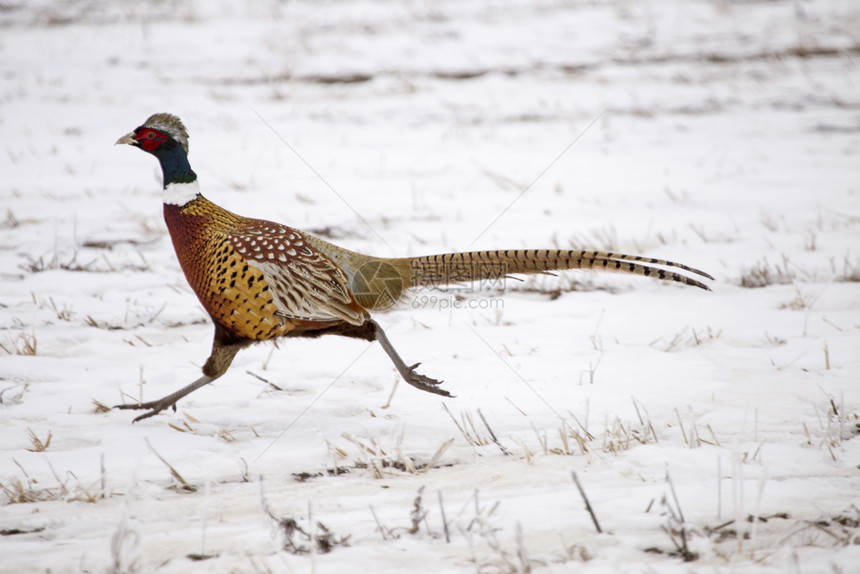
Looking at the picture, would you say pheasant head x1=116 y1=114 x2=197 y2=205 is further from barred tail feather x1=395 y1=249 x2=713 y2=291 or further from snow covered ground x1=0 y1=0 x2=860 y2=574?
barred tail feather x1=395 y1=249 x2=713 y2=291

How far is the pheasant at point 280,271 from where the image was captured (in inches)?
117

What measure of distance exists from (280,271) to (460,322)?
1.46 m

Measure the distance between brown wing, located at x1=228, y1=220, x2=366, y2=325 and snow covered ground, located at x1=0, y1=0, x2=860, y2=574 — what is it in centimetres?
42

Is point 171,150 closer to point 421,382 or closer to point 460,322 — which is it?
point 421,382

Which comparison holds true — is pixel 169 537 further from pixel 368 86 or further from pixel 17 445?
pixel 368 86

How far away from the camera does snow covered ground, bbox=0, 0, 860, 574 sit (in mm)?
2086

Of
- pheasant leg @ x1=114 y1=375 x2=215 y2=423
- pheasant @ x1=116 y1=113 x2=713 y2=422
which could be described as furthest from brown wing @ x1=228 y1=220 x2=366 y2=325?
pheasant leg @ x1=114 y1=375 x2=215 y2=423

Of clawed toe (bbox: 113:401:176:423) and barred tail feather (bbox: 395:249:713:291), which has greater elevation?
barred tail feather (bbox: 395:249:713:291)

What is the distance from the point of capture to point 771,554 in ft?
6.15

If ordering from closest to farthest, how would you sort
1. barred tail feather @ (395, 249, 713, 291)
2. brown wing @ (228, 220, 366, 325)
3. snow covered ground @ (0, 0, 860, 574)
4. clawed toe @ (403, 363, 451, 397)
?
snow covered ground @ (0, 0, 860, 574) < barred tail feather @ (395, 249, 713, 291) < brown wing @ (228, 220, 366, 325) < clawed toe @ (403, 363, 451, 397)

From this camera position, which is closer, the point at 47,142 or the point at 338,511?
the point at 338,511

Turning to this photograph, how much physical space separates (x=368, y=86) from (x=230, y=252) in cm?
692

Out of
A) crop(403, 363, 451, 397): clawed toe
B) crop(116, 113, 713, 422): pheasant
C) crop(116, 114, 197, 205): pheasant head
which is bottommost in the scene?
crop(403, 363, 451, 397): clawed toe

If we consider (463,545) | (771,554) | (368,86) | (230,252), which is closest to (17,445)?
(230,252)
